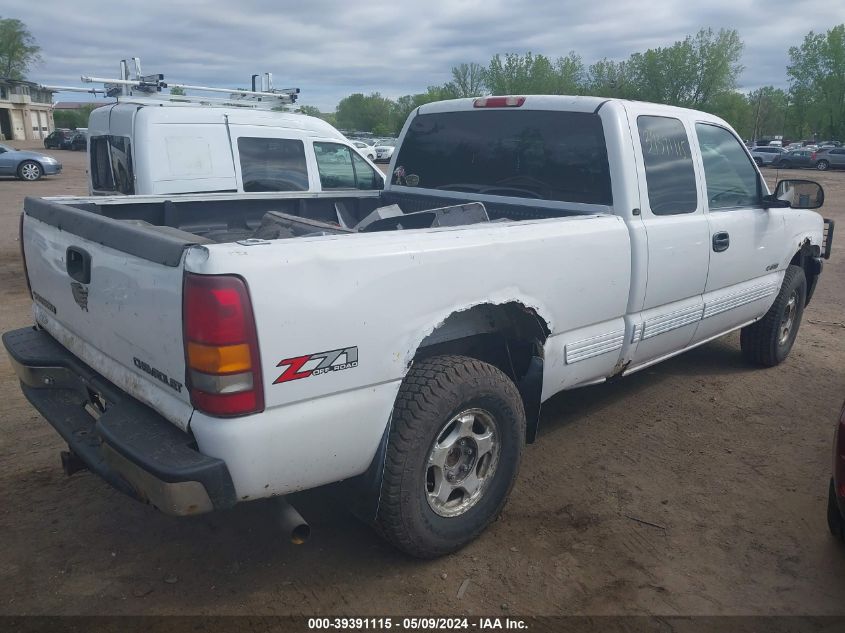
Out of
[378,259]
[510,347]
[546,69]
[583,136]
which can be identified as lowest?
[510,347]

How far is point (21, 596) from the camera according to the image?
274cm

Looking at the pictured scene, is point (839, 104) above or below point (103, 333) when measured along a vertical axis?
above

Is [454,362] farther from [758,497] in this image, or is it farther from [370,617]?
[758,497]

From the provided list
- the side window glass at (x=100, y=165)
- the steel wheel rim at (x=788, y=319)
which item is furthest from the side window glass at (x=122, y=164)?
the steel wheel rim at (x=788, y=319)

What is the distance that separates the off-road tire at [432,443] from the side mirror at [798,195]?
3055 mm

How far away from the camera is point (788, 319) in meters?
5.75

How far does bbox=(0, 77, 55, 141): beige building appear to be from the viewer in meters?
67.2

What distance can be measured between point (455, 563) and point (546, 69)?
72805 mm

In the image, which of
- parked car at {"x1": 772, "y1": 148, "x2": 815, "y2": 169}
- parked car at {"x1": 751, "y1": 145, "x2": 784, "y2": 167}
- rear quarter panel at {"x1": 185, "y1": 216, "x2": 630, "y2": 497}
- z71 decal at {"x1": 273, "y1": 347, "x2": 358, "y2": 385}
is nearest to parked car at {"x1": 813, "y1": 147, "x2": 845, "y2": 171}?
parked car at {"x1": 772, "y1": 148, "x2": 815, "y2": 169}

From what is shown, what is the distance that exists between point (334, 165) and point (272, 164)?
1.00m

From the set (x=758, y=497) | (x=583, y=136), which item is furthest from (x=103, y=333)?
(x=758, y=497)

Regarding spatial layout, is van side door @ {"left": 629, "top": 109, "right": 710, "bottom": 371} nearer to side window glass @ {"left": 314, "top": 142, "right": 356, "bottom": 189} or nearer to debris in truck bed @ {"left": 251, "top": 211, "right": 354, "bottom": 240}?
debris in truck bed @ {"left": 251, "top": 211, "right": 354, "bottom": 240}

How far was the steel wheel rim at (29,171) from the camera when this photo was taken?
23688 millimetres

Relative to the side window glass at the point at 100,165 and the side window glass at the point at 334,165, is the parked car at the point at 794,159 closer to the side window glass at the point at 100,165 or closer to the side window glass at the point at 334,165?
the side window glass at the point at 334,165
